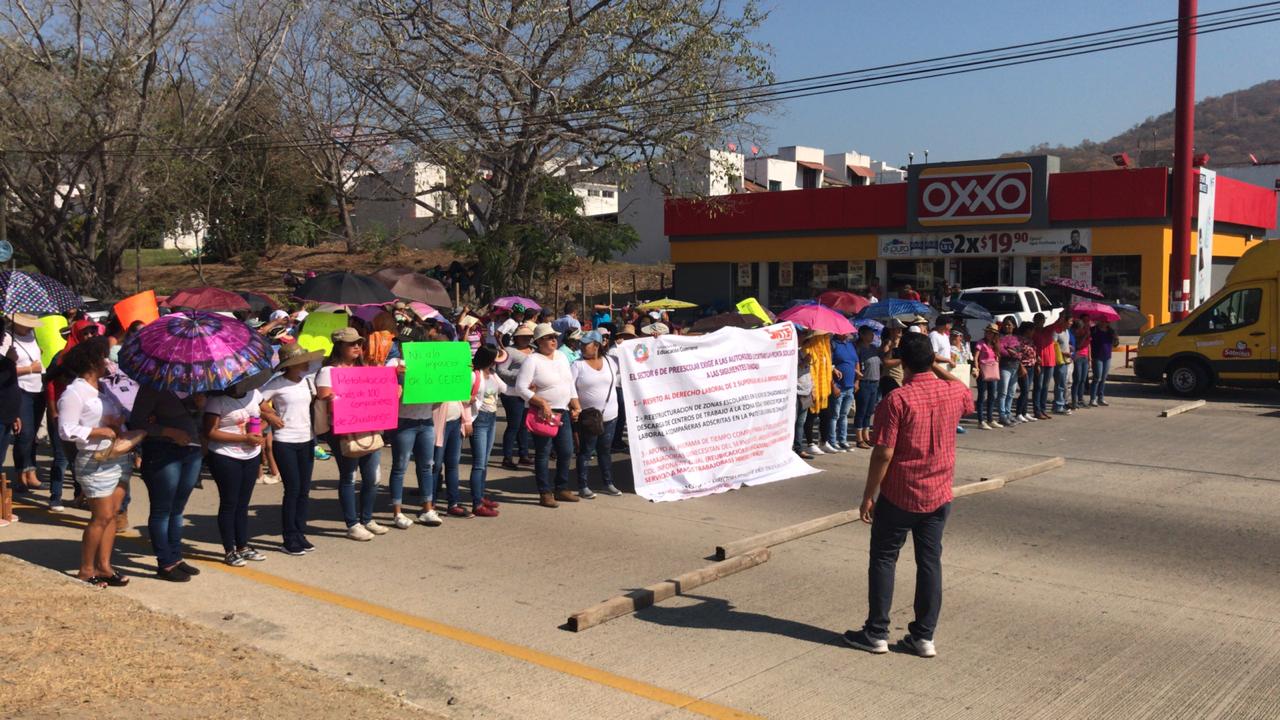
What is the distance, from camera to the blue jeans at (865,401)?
14.8 m

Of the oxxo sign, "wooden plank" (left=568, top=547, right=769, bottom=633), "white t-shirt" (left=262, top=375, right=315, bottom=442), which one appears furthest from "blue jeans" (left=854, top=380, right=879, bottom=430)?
the oxxo sign

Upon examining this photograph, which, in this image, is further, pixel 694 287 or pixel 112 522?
pixel 694 287

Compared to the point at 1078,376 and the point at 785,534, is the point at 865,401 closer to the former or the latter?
the point at 1078,376

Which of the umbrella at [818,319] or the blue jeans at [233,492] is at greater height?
the umbrella at [818,319]

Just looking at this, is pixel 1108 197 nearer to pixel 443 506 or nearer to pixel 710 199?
pixel 710 199

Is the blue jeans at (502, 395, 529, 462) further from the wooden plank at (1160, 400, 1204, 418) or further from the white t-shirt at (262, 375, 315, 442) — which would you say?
the wooden plank at (1160, 400, 1204, 418)

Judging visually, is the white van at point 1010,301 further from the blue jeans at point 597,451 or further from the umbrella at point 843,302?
the blue jeans at point 597,451

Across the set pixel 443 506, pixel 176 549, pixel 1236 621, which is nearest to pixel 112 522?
pixel 176 549

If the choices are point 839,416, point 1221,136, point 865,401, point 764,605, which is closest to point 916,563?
point 764,605

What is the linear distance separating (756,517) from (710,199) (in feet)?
82.7

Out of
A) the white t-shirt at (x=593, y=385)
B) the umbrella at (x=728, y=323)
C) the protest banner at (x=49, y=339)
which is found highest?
the umbrella at (x=728, y=323)

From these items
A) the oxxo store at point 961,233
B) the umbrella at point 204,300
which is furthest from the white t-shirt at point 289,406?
the oxxo store at point 961,233

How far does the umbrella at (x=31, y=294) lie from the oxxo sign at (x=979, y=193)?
90.3 feet

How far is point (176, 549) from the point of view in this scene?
310 inches
